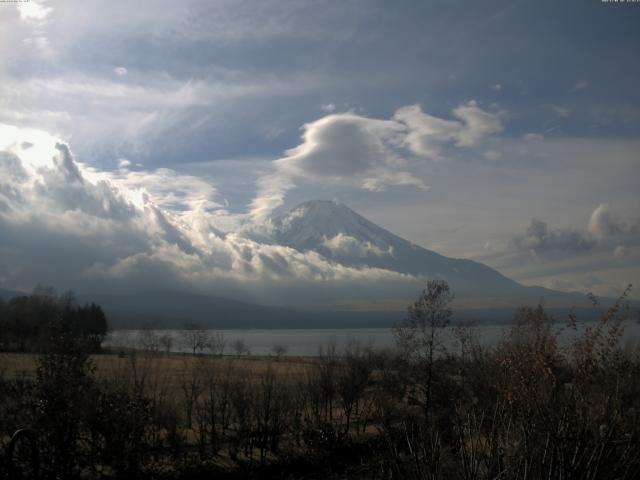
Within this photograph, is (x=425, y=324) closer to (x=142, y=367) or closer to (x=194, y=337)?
(x=142, y=367)

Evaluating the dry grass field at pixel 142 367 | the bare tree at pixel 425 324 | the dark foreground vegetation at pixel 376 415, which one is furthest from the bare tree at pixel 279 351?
the dark foreground vegetation at pixel 376 415

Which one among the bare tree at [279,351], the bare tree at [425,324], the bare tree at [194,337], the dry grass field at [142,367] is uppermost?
the bare tree at [425,324]

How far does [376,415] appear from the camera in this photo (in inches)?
1262

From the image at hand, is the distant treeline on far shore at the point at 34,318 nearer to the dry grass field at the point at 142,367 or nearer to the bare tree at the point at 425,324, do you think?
the dry grass field at the point at 142,367

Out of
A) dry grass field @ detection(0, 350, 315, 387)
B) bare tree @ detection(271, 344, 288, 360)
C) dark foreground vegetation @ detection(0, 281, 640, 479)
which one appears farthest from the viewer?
bare tree @ detection(271, 344, 288, 360)

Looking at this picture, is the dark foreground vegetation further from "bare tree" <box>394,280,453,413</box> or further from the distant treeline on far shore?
the distant treeline on far shore

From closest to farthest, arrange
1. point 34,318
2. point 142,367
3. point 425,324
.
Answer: point 142,367 → point 425,324 → point 34,318

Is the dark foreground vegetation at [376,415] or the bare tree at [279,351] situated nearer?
the dark foreground vegetation at [376,415]

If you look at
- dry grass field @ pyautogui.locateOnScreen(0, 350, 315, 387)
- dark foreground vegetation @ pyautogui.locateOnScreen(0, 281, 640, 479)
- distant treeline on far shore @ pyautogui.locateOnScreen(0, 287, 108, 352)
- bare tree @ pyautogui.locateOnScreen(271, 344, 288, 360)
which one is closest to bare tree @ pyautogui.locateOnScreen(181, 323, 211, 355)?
bare tree @ pyautogui.locateOnScreen(271, 344, 288, 360)

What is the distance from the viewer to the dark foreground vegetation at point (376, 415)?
7.20 metres

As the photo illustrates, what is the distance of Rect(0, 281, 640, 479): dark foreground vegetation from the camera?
7.20 meters

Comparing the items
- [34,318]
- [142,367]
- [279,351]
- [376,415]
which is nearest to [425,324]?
[376,415]

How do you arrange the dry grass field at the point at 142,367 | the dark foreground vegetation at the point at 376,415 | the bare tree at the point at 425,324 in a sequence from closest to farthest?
the dark foreground vegetation at the point at 376,415
the dry grass field at the point at 142,367
the bare tree at the point at 425,324

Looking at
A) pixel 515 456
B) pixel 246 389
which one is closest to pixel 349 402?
pixel 246 389
